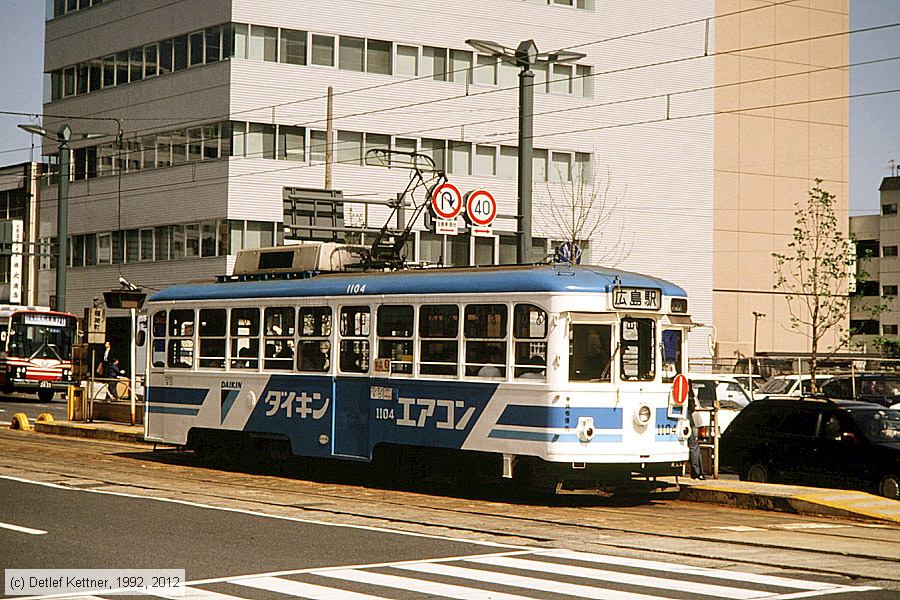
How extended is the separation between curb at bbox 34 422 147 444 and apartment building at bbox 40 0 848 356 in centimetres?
1776

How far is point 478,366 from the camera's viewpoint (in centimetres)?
1839

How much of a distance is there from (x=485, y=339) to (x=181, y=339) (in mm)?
7165

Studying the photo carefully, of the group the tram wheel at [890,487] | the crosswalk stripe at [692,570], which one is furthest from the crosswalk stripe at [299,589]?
the tram wheel at [890,487]

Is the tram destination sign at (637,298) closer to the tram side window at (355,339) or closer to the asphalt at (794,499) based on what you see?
the asphalt at (794,499)

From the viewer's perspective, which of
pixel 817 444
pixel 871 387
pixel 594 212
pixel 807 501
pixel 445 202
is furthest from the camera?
Result: pixel 594 212

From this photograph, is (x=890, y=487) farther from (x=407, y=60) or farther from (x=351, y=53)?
(x=407, y=60)

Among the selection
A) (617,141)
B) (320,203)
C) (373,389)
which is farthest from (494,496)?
(617,141)

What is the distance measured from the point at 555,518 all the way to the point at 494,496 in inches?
115

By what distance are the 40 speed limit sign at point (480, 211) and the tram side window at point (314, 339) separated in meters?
10.6

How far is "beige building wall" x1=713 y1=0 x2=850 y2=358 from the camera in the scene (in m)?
66.1

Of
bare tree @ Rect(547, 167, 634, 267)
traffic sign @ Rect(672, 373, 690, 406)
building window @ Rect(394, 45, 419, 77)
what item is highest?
building window @ Rect(394, 45, 419, 77)

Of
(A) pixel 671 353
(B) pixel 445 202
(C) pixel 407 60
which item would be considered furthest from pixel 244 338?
(C) pixel 407 60

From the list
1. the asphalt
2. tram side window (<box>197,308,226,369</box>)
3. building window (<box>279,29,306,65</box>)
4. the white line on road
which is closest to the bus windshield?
building window (<box>279,29,306,65</box>)

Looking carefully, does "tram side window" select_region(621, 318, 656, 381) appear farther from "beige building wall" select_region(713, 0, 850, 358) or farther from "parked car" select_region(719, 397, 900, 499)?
"beige building wall" select_region(713, 0, 850, 358)
